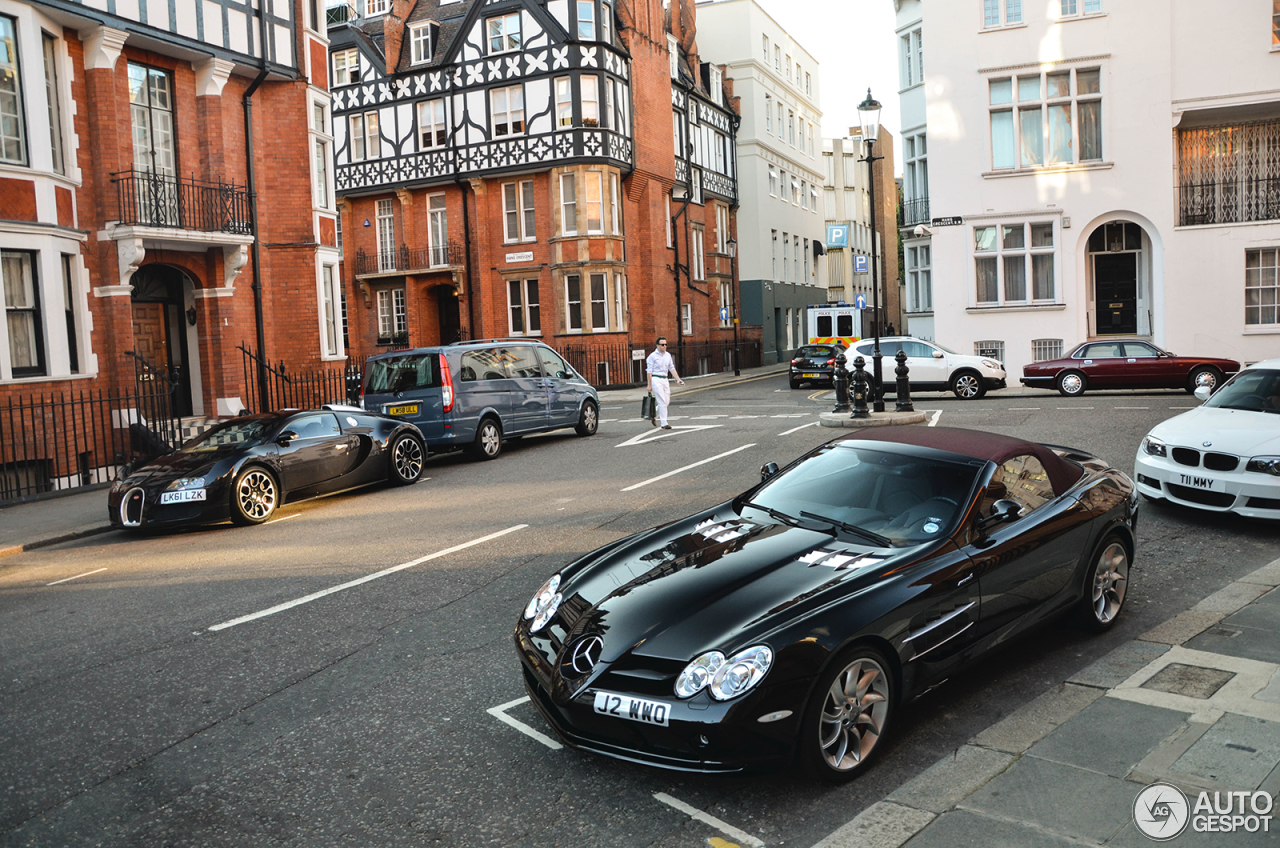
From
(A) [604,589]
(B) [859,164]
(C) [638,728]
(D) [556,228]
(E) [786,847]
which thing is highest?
(B) [859,164]

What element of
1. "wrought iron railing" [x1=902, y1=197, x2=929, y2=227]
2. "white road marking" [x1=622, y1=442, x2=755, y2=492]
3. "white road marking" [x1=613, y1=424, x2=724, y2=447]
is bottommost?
"white road marking" [x1=622, y1=442, x2=755, y2=492]

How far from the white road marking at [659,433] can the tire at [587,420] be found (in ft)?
3.18

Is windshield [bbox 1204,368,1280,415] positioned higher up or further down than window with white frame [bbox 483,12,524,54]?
further down

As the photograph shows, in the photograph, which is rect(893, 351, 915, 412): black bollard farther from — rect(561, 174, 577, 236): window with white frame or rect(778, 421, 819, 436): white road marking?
rect(561, 174, 577, 236): window with white frame

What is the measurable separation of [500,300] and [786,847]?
35961 mm

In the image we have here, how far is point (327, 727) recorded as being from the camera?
5.08m

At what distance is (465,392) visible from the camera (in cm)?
1591

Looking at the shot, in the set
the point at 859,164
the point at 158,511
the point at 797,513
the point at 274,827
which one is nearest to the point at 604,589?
the point at 797,513

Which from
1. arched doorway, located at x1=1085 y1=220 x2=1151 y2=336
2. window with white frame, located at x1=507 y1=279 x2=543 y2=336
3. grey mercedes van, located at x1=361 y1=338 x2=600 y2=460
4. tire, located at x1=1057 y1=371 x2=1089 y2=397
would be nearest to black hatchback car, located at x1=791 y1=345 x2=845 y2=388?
arched doorway, located at x1=1085 y1=220 x2=1151 y2=336

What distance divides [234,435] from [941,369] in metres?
17.9

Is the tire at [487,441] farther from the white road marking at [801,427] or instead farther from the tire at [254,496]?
the white road marking at [801,427]

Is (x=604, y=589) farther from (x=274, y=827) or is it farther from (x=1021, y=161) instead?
(x=1021, y=161)

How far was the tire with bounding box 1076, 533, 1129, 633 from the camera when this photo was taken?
6.01 meters

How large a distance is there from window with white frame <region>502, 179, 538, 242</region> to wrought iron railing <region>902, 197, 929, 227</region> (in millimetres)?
13812
